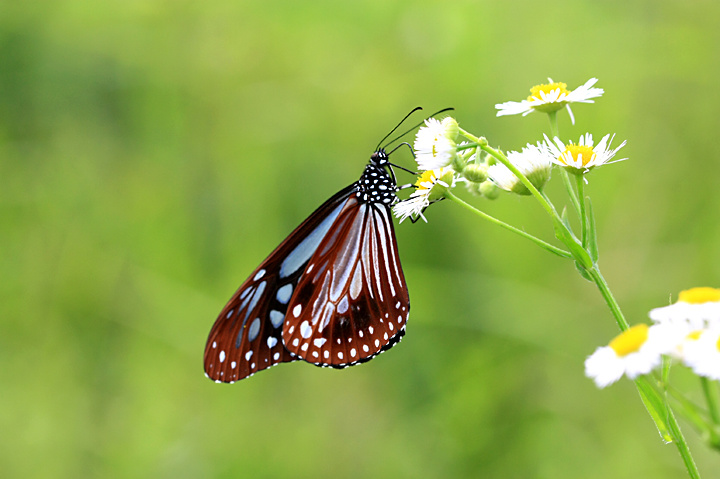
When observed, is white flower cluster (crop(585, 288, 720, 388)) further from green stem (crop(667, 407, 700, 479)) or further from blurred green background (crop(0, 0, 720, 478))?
blurred green background (crop(0, 0, 720, 478))

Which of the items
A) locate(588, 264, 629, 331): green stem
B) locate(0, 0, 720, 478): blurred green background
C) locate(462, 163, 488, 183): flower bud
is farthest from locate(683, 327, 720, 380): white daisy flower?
locate(0, 0, 720, 478): blurred green background

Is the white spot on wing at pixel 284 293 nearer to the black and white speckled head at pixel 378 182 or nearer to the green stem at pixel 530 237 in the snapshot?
the black and white speckled head at pixel 378 182

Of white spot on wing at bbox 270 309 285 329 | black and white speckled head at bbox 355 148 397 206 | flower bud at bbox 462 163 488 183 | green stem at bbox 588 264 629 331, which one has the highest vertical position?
black and white speckled head at bbox 355 148 397 206

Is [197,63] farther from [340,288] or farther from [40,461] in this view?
[40,461]

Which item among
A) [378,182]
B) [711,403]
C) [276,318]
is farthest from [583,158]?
[276,318]

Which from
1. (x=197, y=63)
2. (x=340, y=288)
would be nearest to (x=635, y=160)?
(x=340, y=288)

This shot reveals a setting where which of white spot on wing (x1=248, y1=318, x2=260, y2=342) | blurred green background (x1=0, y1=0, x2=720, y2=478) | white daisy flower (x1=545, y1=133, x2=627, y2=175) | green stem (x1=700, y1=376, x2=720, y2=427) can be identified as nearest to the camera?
green stem (x1=700, y1=376, x2=720, y2=427)
